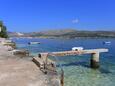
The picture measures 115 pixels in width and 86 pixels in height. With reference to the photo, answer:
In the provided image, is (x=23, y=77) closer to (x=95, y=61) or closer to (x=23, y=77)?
(x=23, y=77)

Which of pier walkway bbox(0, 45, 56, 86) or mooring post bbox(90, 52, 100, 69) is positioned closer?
pier walkway bbox(0, 45, 56, 86)

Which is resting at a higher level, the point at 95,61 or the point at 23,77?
the point at 23,77

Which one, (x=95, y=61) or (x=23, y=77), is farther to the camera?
(x=95, y=61)

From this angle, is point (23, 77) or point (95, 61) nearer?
point (23, 77)

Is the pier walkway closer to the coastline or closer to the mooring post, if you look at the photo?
the coastline

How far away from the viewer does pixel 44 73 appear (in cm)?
1681

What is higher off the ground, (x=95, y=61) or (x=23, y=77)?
(x=23, y=77)

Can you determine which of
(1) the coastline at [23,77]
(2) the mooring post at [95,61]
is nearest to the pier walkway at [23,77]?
(1) the coastline at [23,77]

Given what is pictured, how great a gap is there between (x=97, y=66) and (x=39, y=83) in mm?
24574

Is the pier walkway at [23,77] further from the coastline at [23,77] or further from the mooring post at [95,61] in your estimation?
the mooring post at [95,61]

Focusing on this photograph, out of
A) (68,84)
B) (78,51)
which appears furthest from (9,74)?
(78,51)

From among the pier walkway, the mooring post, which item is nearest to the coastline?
the pier walkway

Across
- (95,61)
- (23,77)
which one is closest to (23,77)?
(23,77)

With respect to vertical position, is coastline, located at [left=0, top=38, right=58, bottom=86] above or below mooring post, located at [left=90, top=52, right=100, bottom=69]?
above
